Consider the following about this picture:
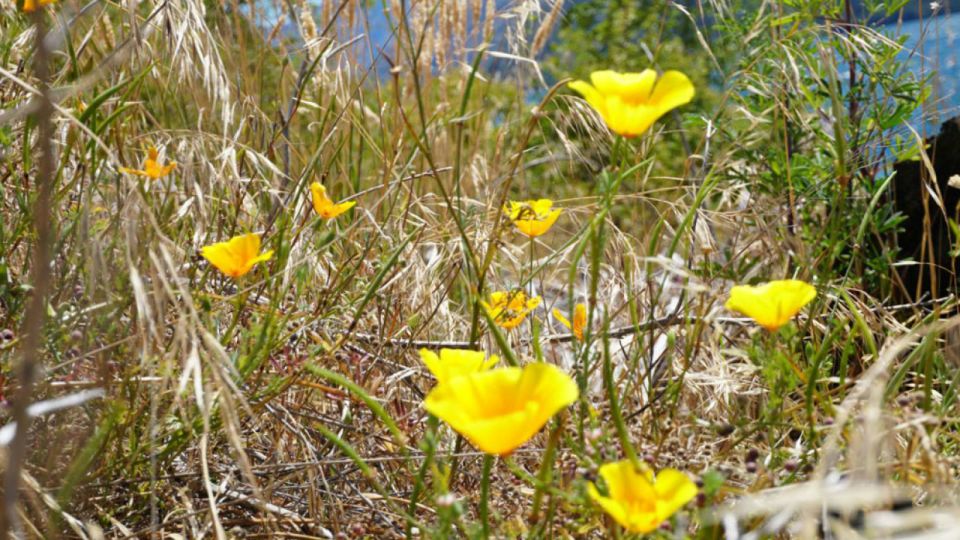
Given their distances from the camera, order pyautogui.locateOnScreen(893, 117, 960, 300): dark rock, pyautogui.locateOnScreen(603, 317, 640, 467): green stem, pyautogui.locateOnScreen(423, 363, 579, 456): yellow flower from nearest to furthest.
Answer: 1. pyautogui.locateOnScreen(423, 363, 579, 456): yellow flower
2. pyautogui.locateOnScreen(603, 317, 640, 467): green stem
3. pyautogui.locateOnScreen(893, 117, 960, 300): dark rock

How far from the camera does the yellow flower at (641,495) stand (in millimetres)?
739

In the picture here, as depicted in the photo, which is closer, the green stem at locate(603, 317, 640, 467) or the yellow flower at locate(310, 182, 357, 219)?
the green stem at locate(603, 317, 640, 467)

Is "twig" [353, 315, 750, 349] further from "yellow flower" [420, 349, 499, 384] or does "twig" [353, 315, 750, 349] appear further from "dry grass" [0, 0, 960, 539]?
"yellow flower" [420, 349, 499, 384]

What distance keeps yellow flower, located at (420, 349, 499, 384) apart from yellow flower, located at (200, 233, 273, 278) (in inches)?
11.5

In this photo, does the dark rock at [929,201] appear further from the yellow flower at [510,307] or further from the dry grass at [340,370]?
the yellow flower at [510,307]

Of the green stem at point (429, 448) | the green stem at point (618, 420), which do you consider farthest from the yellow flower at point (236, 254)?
the green stem at point (618, 420)

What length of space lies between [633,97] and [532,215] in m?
0.35

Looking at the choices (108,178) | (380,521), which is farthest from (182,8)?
(380,521)

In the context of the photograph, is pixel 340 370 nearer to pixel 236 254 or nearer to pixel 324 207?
pixel 324 207

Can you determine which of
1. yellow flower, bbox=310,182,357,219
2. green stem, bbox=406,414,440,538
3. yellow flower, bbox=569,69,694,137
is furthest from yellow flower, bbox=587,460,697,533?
yellow flower, bbox=310,182,357,219

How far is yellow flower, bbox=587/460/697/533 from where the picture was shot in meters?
0.74

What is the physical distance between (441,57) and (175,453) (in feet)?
7.83

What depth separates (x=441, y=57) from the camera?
3.39 m

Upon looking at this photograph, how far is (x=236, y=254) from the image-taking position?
1.14 meters
